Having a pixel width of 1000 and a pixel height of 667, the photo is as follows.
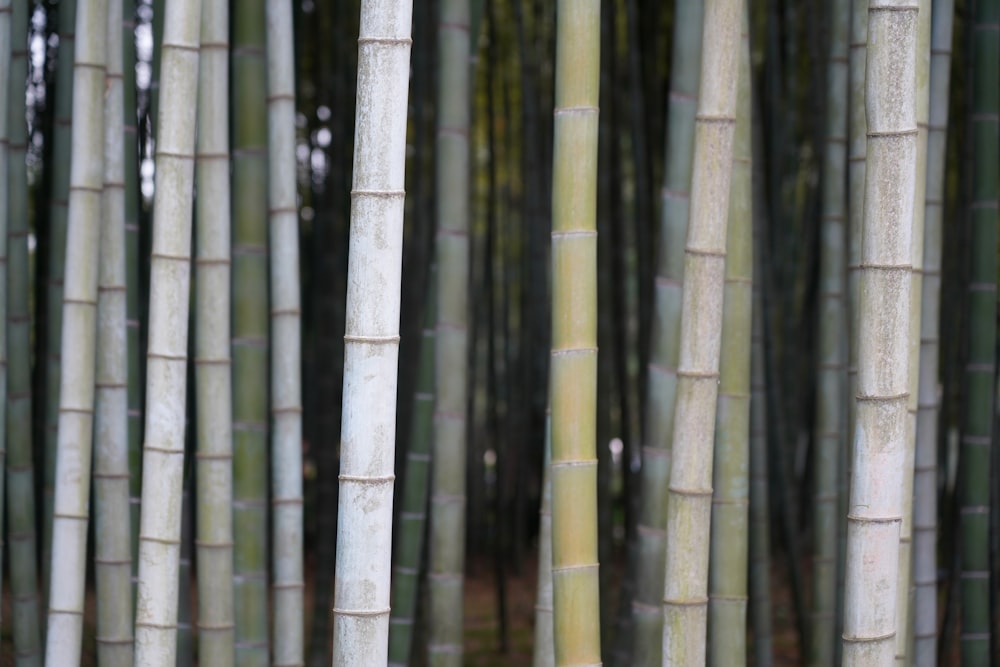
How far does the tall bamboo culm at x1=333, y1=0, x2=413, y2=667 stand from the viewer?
1.26 m

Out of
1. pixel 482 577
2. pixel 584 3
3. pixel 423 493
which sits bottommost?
pixel 482 577

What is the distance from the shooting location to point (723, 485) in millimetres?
1722

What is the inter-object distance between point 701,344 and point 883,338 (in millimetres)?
224

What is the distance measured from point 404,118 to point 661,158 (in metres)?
2.95

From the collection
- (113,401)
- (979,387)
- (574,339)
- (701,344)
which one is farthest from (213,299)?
(979,387)

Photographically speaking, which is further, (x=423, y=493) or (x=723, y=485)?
(x=423, y=493)

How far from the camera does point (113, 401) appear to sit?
5.90ft

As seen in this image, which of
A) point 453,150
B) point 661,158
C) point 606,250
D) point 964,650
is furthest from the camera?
point 661,158

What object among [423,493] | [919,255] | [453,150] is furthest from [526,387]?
[919,255]

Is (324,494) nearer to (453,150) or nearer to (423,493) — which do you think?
(423,493)

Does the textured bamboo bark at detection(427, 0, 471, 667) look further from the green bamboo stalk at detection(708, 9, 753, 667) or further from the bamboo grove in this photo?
the green bamboo stalk at detection(708, 9, 753, 667)

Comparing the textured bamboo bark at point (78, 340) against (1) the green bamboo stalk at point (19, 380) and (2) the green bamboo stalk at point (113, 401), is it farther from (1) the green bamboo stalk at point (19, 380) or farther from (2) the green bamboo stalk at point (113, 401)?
(1) the green bamboo stalk at point (19, 380)

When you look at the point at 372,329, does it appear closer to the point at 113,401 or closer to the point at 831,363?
the point at 113,401

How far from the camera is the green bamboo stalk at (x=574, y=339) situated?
4.46ft
